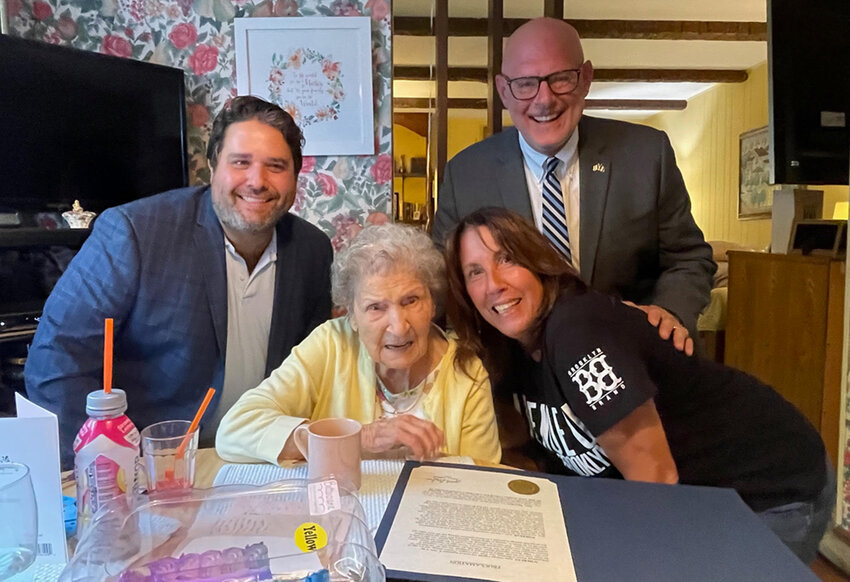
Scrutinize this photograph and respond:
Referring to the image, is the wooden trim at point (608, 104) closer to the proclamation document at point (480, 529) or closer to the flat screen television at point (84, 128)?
the flat screen television at point (84, 128)

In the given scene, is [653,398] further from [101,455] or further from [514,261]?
[101,455]

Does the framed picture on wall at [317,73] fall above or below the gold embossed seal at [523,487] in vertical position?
above

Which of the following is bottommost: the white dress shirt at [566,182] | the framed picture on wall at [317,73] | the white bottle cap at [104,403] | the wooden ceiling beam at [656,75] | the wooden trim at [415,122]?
the white bottle cap at [104,403]

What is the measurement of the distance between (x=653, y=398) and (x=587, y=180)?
883mm

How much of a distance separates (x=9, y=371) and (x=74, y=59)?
124 centimetres

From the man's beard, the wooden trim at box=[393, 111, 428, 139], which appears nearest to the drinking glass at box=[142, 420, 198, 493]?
the man's beard

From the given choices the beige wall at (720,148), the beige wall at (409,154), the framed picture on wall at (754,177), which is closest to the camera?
the framed picture on wall at (754,177)

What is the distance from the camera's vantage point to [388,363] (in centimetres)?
133

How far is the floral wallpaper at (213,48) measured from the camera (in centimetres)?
246

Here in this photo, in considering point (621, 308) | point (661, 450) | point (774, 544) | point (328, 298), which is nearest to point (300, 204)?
point (328, 298)

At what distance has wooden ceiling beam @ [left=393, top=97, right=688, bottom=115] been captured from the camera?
7629mm

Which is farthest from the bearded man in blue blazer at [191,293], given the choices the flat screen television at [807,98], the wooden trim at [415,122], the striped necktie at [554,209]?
the wooden trim at [415,122]

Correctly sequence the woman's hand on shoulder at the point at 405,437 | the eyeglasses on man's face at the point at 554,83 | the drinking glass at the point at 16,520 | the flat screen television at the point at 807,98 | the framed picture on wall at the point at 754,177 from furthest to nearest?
the framed picture on wall at the point at 754,177
the flat screen television at the point at 807,98
the eyeglasses on man's face at the point at 554,83
the woman's hand on shoulder at the point at 405,437
the drinking glass at the point at 16,520

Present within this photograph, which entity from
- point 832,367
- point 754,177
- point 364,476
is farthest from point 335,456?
point 754,177
